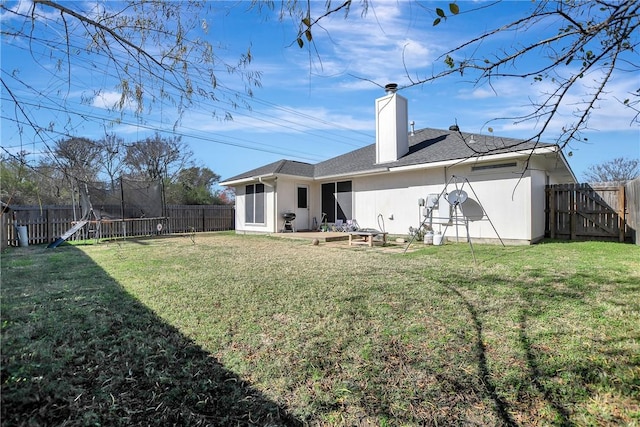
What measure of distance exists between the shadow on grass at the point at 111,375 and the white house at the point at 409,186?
19.2ft

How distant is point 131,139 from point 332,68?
185 centimetres

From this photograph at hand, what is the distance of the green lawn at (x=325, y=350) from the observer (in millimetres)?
1796

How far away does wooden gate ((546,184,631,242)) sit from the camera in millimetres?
8781

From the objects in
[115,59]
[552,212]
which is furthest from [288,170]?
[115,59]

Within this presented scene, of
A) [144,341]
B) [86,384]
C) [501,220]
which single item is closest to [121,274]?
[144,341]

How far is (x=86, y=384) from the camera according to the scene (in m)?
1.97

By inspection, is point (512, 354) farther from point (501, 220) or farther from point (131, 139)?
point (501, 220)

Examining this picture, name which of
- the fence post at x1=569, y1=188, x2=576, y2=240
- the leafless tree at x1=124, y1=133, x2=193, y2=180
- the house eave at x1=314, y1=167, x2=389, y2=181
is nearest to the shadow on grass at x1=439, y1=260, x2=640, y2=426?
the fence post at x1=569, y1=188, x2=576, y2=240

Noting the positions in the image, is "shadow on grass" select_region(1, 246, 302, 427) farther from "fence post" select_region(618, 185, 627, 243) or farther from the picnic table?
"fence post" select_region(618, 185, 627, 243)

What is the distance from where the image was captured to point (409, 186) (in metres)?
10.3

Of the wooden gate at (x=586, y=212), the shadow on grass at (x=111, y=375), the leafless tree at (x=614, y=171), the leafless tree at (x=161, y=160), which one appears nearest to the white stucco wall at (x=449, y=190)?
the wooden gate at (x=586, y=212)

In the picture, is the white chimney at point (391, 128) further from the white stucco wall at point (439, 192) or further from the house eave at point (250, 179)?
the house eave at point (250, 179)

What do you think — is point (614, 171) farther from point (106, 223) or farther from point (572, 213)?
point (106, 223)

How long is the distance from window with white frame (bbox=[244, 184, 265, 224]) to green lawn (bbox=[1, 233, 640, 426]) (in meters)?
8.59
